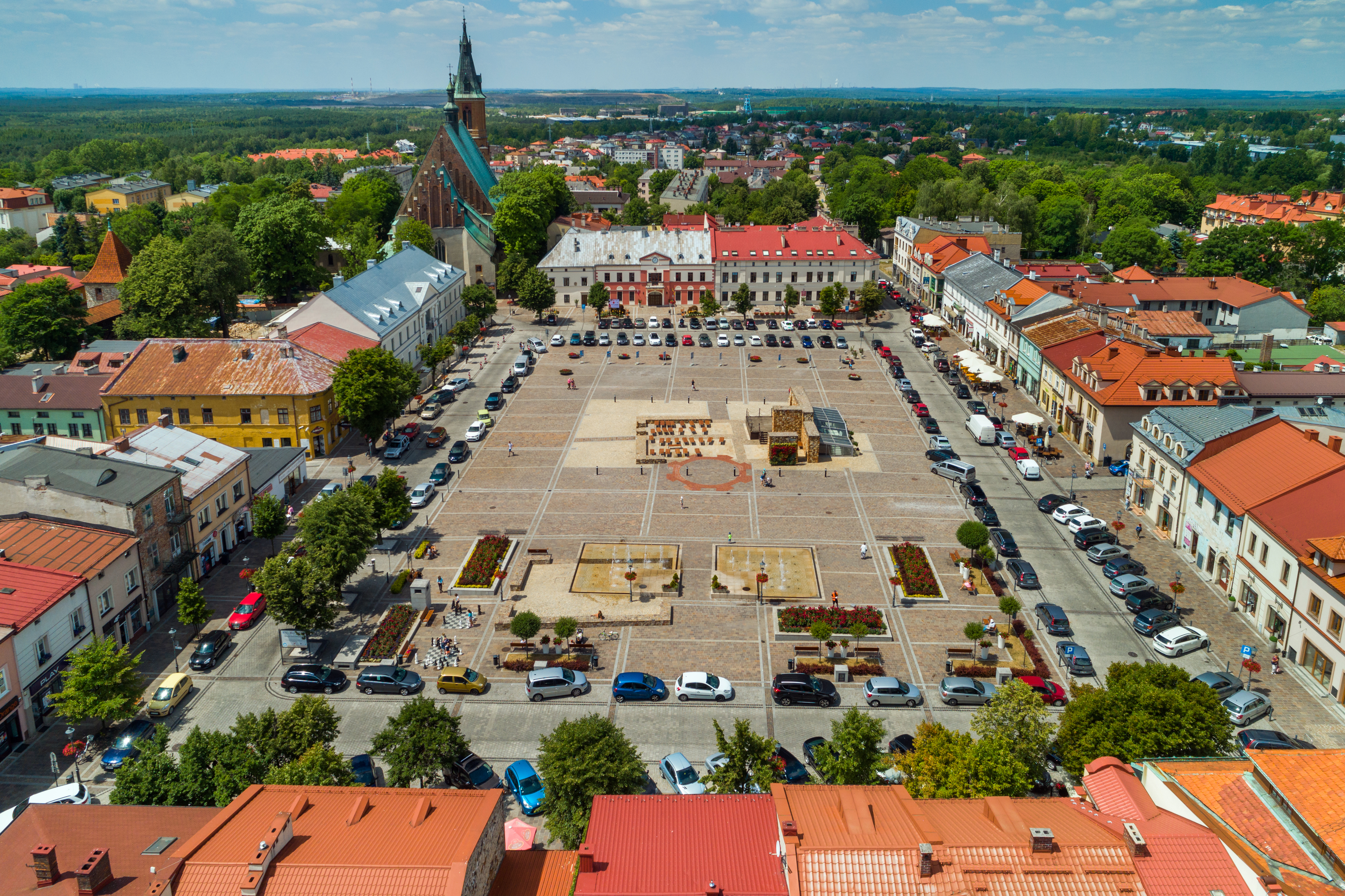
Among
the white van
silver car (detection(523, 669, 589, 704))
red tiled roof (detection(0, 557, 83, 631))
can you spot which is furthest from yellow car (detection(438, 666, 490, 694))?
the white van

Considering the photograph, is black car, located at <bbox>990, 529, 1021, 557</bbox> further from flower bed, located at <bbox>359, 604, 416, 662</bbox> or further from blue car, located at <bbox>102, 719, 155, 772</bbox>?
blue car, located at <bbox>102, 719, 155, 772</bbox>

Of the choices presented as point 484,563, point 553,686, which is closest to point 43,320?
point 484,563

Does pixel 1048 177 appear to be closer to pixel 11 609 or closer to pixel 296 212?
pixel 296 212

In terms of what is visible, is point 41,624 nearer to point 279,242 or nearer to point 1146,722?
point 1146,722

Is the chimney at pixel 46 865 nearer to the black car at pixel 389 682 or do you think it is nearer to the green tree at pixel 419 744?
the green tree at pixel 419 744

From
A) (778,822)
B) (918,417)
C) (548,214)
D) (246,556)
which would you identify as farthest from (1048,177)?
(778,822)

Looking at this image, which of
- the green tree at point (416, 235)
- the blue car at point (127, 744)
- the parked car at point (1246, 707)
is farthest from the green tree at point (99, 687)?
the green tree at point (416, 235)
